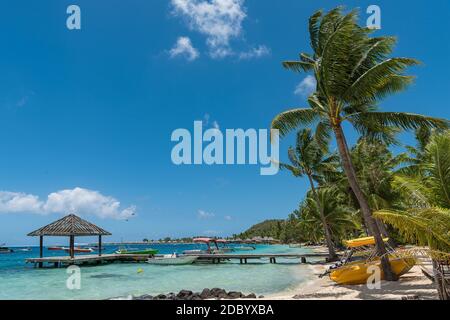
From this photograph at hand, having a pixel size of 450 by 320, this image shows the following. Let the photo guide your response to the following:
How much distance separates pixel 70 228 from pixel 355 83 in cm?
2666

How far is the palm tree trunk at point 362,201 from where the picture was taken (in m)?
12.0

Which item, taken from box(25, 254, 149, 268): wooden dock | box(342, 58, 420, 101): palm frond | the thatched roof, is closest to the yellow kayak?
box(342, 58, 420, 101): palm frond

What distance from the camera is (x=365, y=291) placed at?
11.1 m

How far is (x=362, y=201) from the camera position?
12102mm

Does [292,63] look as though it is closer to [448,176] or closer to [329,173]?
[448,176]

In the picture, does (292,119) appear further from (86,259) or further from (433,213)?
(86,259)

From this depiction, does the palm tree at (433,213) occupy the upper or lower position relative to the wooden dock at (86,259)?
upper

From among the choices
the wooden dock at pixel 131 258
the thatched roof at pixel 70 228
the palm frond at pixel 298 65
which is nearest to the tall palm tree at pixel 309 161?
the wooden dock at pixel 131 258

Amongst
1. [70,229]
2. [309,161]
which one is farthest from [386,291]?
[70,229]

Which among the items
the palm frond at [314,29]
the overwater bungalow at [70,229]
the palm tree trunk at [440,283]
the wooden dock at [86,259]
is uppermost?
the palm frond at [314,29]

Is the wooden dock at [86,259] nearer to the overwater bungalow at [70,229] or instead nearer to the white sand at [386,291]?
the overwater bungalow at [70,229]

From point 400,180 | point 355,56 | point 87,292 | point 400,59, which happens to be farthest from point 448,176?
point 87,292

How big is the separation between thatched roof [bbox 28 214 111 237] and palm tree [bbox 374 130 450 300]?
1079 inches
